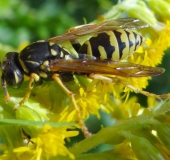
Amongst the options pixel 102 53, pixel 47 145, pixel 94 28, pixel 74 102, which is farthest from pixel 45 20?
pixel 47 145

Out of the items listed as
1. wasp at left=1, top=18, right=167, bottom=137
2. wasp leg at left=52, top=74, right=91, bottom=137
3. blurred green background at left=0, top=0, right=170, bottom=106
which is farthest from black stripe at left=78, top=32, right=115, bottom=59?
blurred green background at left=0, top=0, right=170, bottom=106

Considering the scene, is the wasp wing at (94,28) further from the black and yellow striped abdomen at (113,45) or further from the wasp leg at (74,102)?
the wasp leg at (74,102)

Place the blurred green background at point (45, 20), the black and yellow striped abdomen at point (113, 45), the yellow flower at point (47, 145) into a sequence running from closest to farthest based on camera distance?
1. the yellow flower at point (47, 145)
2. the black and yellow striped abdomen at point (113, 45)
3. the blurred green background at point (45, 20)

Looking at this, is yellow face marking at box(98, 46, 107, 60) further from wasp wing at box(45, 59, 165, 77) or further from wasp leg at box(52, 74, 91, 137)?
wasp leg at box(52, 74, 91, 137)

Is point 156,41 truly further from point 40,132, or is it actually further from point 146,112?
point 40,132

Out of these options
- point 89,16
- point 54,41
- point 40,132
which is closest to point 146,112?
point 40,132

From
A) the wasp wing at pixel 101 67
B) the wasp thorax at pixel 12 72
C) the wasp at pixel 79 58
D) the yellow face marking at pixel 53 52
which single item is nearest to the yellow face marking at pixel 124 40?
the wasp at pixel 79 58
